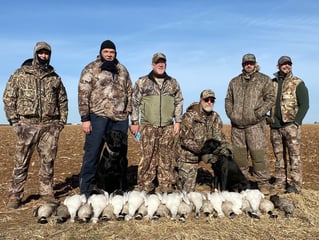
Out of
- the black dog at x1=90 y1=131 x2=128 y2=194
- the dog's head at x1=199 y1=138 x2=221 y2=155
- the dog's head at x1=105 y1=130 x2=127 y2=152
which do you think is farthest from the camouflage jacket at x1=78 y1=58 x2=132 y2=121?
the dog's head at x1=199 y1=138 x2=221 y2=155

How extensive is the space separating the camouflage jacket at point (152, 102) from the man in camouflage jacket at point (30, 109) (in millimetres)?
1602

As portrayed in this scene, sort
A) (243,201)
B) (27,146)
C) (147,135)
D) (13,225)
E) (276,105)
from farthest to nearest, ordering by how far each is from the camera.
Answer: (276,105)
(147,135)
(27,146)
(243,201)
(13,225)

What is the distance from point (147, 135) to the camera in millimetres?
6879

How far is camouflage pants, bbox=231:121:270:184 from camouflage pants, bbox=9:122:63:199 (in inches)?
145

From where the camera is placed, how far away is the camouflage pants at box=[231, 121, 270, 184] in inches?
288

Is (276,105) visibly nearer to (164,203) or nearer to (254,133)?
(254,133)

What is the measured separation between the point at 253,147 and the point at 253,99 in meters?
1.00

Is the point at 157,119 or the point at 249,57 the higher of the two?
the point at 249,57

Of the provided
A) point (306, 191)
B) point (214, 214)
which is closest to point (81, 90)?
point (214, 214)

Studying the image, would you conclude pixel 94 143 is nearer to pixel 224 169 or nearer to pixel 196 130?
pixel 196 130

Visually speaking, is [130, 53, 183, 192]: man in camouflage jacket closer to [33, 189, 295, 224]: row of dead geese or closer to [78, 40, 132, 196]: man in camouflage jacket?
[78, 40, 132, 196]: man in camouflage jacket

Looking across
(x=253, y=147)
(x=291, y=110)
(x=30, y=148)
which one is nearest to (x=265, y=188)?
(x=253, y=147)

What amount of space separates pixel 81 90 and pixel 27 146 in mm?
1407

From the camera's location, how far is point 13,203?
634cm
